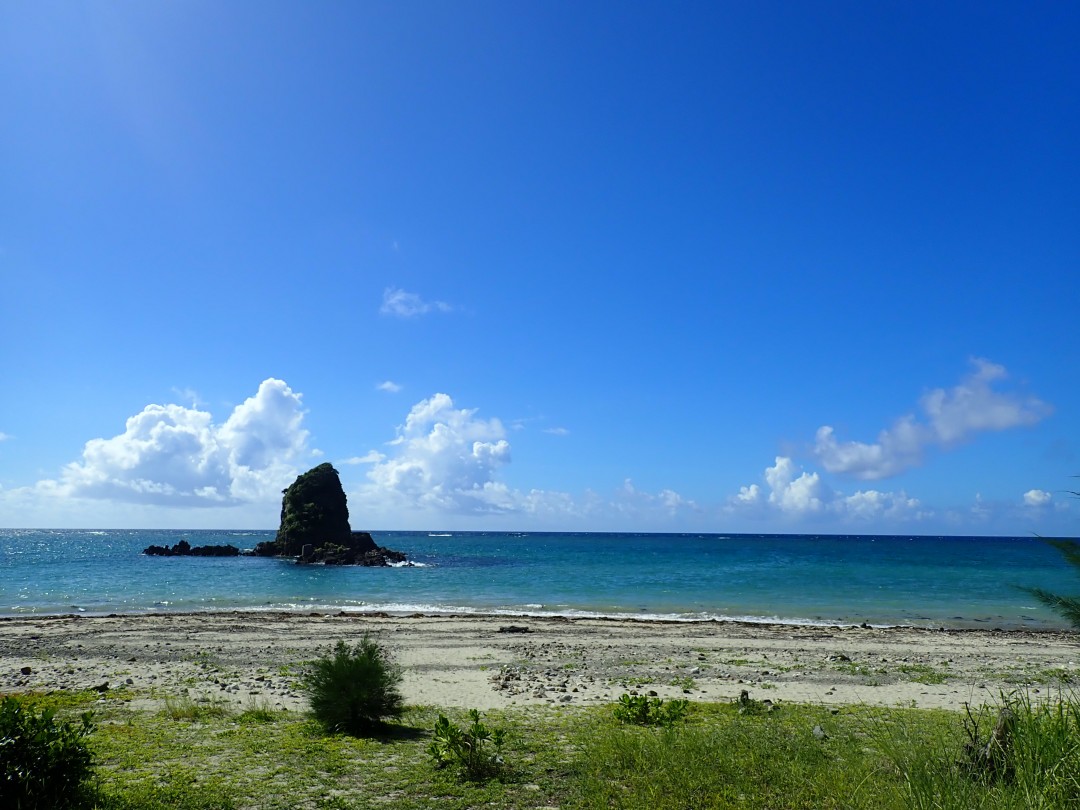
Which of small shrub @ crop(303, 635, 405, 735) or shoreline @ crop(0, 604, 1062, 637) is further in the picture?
shoreline @ crop(0, 604, 1062, 637)

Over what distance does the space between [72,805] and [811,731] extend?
32.2ft

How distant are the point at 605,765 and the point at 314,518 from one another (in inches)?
4002

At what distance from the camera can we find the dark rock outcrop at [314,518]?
329ft

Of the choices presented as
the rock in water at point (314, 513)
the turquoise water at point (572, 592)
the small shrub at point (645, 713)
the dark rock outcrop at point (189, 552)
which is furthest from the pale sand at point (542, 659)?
the dark rock outcrop at point (189, 552)

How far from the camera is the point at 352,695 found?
1103 cm

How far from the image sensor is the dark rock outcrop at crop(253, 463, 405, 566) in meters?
100

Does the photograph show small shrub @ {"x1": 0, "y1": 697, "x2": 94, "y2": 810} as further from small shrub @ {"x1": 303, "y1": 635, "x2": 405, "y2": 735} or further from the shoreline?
the shoreline

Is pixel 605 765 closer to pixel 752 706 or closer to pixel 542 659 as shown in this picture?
pixel 752 706

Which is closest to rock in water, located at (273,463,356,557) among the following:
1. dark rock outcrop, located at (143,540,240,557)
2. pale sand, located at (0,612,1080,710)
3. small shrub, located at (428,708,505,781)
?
dark rock outcrop, located at (143,540,240,557)

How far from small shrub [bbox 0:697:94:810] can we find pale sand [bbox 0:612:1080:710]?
261 inches

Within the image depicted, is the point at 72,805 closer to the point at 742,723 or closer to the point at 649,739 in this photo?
the point at 649,739

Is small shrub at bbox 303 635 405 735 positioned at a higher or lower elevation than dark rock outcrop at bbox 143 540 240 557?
higher

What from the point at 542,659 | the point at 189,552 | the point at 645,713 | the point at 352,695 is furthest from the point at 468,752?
the point at 189,552

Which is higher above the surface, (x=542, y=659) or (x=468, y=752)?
(x=468, y=752)
